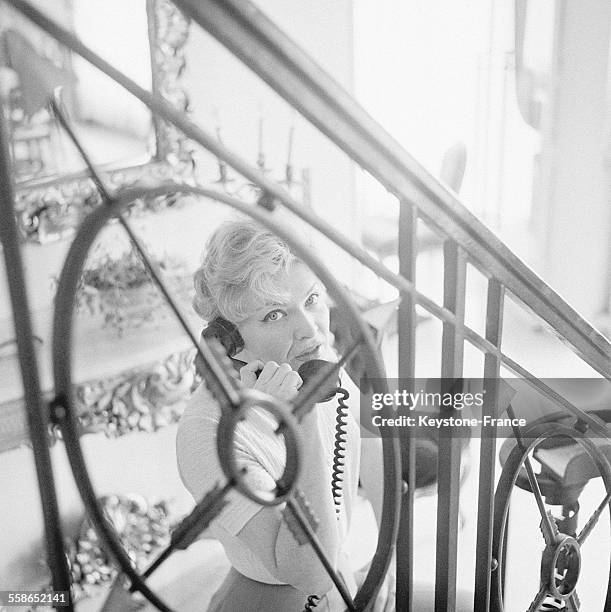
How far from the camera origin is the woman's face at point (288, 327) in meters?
1.17

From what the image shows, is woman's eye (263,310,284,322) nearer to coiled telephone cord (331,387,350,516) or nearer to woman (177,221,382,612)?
woman (177,221,382,612)

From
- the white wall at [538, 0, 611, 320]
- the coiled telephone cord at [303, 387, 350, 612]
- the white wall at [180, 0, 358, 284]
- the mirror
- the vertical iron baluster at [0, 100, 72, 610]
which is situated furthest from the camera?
the white wall at [538, 0, 611, 320]

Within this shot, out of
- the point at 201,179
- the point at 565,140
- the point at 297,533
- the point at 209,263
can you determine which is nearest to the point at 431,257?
the point at 565,140

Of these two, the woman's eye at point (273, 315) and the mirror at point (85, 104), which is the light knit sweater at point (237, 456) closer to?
the woman's eye at point (273, 315)

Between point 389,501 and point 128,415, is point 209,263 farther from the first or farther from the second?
point 128,415

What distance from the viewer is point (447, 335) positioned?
37.0 inches

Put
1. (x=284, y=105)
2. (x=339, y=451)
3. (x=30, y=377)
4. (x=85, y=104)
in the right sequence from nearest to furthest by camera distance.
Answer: (x=30, y=377) → (x=339, y=451) → (x=85, y=104) → (x=284, y=105)

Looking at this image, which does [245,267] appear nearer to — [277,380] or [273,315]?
[273,315]

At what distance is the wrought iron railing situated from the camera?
2.06 feet

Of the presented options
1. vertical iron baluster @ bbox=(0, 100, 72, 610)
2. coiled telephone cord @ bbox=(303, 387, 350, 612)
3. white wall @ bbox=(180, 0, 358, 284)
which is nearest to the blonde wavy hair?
coiled telephone cord @ bbox=(303, 387, 350, 612)

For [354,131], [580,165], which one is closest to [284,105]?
[580,165]

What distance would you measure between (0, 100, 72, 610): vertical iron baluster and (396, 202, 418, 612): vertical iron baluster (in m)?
0.40

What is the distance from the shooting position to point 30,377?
2.11 ft

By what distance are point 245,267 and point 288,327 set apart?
0.12m
